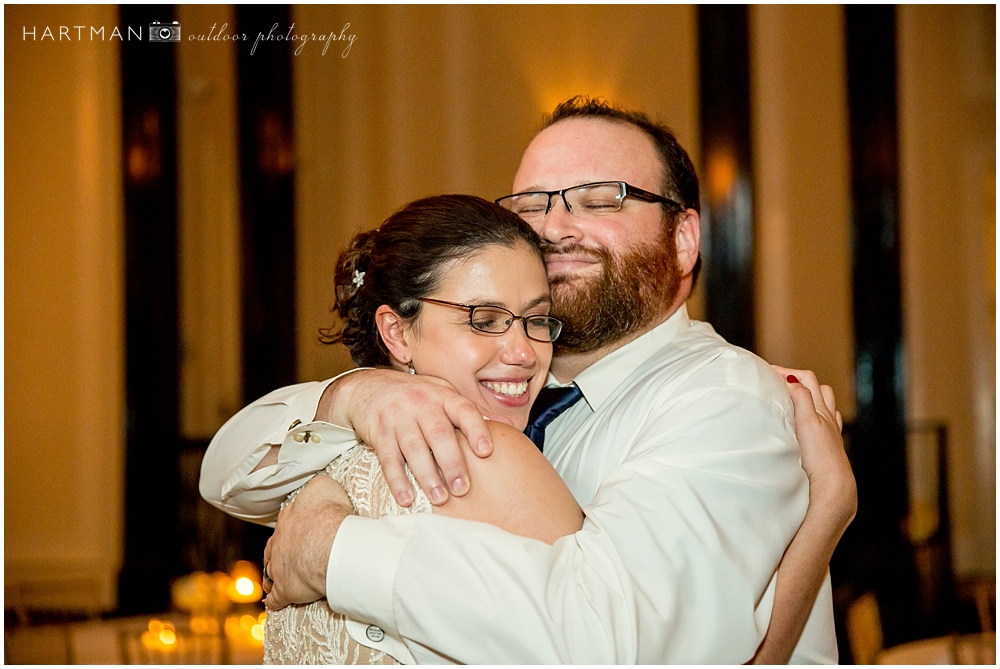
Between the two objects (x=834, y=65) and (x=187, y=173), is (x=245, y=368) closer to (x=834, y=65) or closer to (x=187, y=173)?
(x=187, y=173)

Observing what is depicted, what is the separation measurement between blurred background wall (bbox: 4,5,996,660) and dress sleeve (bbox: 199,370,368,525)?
3.70 m

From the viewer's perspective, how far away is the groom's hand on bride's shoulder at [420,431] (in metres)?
1.40

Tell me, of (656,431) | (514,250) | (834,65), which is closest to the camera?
(656,431)

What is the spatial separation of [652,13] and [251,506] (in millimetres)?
5221

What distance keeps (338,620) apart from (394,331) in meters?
0.59

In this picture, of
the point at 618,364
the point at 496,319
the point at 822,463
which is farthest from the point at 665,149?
the point at 822,463

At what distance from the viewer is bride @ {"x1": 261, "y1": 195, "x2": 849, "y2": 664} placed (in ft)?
A: 5.17

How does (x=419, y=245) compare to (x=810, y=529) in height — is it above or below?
above

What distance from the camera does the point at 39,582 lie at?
17.5 feet

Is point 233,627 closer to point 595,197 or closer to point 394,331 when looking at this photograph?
point 394,331

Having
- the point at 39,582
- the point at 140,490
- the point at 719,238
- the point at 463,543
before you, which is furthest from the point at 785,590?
the point at 39,582

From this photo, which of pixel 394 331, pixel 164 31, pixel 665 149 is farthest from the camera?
pixel 164 31

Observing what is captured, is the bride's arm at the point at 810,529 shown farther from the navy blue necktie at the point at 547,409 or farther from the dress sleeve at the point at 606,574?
the navy blue necktie at the point at 547,409

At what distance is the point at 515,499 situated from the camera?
1.39m
